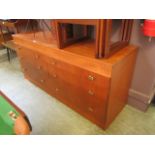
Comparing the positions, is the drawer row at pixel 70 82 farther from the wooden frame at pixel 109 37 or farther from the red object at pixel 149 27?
the red object at pixel 149 27

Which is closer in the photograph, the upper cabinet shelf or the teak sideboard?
the upper cabinet shelf

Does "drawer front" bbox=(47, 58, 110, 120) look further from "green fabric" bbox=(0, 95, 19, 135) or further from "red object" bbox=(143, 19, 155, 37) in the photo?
"green fabric" bbox=(0, 95, 19, 135)

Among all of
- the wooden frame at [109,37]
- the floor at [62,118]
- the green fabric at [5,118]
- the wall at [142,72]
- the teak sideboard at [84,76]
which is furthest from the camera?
the floor at [62,118]

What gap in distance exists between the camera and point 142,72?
5.23 ft

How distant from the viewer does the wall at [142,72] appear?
1.44m

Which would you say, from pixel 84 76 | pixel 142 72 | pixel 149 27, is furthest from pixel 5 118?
pixel 142 72

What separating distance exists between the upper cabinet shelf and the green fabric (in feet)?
2.54

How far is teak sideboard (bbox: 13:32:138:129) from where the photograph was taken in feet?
4.09

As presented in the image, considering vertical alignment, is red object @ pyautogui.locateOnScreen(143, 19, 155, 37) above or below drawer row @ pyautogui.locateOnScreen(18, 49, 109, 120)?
above

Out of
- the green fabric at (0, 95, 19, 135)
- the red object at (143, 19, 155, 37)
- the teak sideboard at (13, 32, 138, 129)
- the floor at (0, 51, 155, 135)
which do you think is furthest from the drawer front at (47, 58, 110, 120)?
the green fabric at (0, 95, 19, 135)

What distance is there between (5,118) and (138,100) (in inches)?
57.6

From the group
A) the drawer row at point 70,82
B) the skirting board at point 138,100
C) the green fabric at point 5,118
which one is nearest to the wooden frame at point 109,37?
the drawer row at point 70,82

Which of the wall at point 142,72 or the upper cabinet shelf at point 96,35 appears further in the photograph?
the wall at point 142,72

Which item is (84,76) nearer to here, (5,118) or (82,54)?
(82,54)
